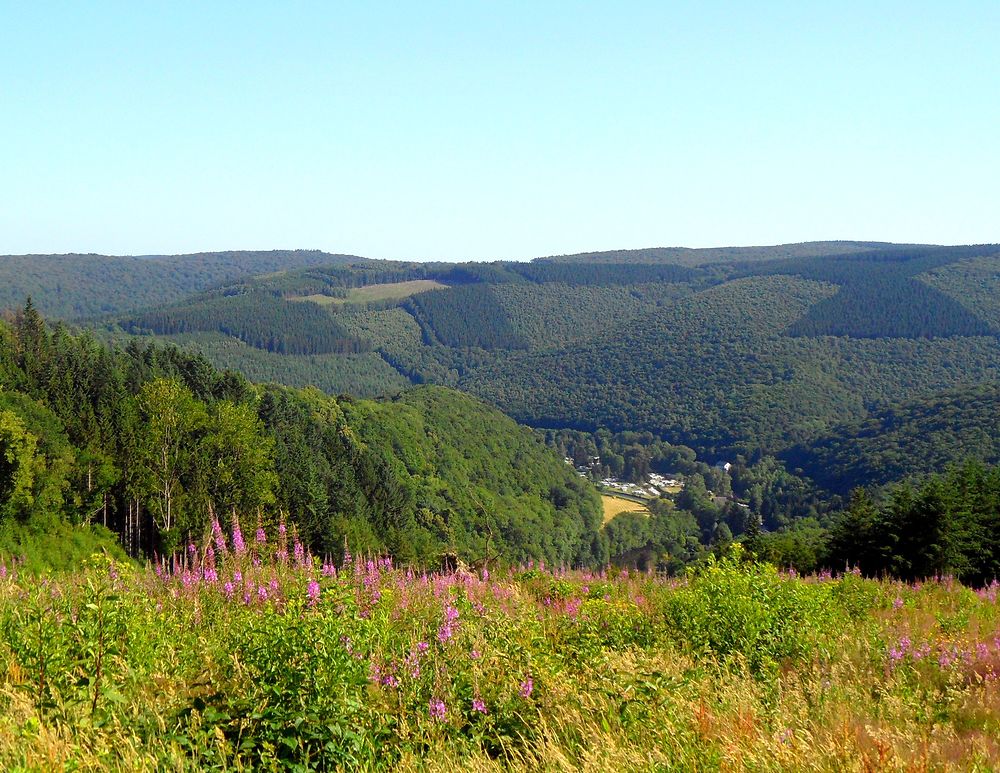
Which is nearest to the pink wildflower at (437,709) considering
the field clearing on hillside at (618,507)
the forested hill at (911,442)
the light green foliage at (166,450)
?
the light green foliage at (166,450)

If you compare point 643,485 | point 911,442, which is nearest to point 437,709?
point 911,442

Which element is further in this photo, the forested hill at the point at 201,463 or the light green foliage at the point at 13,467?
the forested hill at the point at 201,463

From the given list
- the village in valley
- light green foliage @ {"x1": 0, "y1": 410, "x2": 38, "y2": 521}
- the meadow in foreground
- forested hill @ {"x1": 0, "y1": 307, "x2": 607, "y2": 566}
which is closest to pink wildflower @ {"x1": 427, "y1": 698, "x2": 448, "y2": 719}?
the meadow in foreground

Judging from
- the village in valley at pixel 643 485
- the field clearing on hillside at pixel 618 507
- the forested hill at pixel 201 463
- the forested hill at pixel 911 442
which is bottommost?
the village in valley at pixel 643 485

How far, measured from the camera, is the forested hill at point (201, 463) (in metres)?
36.2

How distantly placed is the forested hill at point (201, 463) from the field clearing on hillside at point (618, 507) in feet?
96.5

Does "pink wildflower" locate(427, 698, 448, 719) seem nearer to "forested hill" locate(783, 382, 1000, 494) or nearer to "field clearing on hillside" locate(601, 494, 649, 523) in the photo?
"forested hill" locate(783, 382, 1000, 494)

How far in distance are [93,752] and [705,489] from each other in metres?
165

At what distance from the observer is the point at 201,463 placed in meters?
42.2

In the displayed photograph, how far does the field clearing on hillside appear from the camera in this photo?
137 m

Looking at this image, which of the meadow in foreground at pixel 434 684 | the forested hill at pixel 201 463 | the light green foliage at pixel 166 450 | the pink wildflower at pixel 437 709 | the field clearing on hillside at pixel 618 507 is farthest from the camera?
the field clearing on hillside at pixel 618 507

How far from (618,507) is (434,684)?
14275 centimetres

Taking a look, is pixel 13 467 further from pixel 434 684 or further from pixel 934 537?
pixel 934 537

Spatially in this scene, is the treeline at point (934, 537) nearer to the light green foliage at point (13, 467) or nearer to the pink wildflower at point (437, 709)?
the pink wildflower at point (437, 709)
